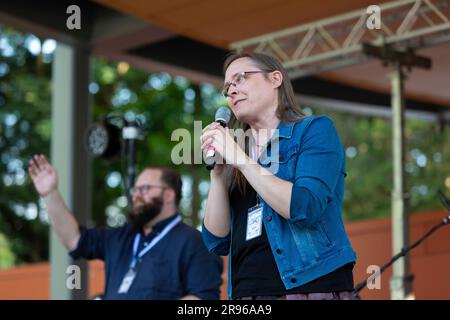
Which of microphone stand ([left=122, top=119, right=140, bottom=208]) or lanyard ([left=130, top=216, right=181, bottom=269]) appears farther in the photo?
microphone stand ([left=122, top=119, right=140, bottom=208])

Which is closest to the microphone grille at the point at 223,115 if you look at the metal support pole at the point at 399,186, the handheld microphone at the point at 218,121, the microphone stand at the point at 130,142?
the handheld microphone at the point at 218,121

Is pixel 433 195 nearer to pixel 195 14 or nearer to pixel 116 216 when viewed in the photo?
pixel 116 216

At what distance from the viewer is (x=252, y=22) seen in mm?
7809

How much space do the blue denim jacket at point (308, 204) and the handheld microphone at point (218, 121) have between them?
0.52ft

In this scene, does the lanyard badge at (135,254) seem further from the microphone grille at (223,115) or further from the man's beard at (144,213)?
the microphone grille at (223,115)

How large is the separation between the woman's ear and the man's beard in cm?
238

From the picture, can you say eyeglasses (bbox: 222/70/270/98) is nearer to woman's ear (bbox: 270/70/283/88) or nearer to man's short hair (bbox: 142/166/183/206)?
woman's ear (bbox: 270/70/283/88)

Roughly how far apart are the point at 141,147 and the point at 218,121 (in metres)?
12.9

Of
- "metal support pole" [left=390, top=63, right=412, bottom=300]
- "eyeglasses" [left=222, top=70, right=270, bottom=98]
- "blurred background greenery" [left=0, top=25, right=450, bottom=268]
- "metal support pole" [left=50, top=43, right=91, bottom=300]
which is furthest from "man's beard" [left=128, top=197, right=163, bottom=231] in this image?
"blurred background greenery" [left=0, top=25, right=450, bottom=268]

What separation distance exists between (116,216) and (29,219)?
1.83m

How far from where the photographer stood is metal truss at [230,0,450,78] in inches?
269

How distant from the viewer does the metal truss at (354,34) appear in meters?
6.82

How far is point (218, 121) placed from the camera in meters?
2.63

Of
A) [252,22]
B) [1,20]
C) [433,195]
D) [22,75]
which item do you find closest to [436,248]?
[252,22]
